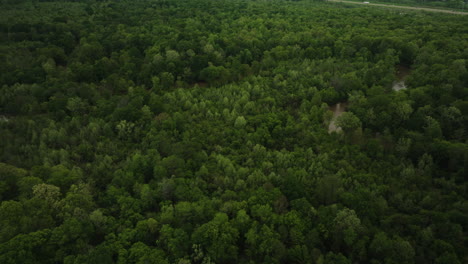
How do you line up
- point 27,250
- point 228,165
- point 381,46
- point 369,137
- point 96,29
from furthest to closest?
point 96,29 < point 381,46 < point 369,137 < point 228,165 < point 27,250

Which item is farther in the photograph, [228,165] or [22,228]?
[228,165]

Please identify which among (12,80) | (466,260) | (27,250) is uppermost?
(12,80)

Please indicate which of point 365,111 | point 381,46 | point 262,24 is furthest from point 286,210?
point 262,24

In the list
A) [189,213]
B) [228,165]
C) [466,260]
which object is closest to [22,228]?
[189,213]

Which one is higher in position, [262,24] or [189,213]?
[262,24]

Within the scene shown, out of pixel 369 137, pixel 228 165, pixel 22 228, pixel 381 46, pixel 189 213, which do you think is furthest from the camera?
pixel 381 46

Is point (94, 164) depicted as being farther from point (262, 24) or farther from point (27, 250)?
point (262, 24)

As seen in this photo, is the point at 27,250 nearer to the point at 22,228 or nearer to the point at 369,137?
the point at 22,228
